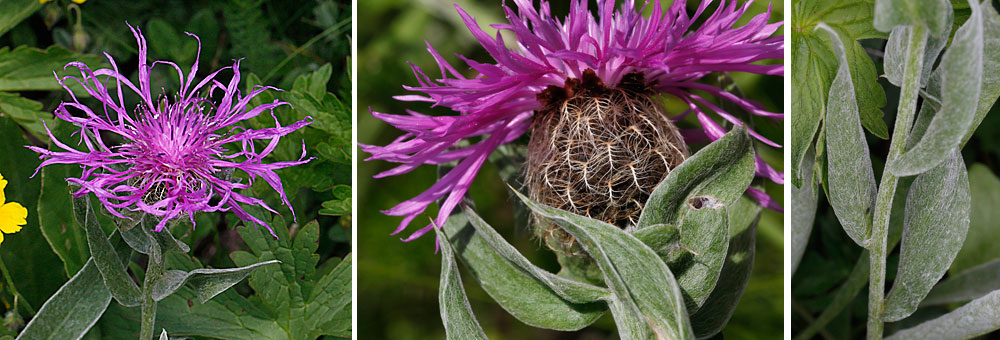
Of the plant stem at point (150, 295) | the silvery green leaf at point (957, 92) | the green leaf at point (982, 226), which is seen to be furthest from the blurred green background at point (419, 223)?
the silvery green leaf at point (957, 92)

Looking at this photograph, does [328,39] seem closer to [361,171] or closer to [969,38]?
[361,171]

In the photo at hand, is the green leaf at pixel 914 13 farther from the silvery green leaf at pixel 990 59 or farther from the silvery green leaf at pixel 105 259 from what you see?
the silvery green leaf at pixel 105 259

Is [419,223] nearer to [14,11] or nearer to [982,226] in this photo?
[14,11]

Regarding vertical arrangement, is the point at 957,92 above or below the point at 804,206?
above

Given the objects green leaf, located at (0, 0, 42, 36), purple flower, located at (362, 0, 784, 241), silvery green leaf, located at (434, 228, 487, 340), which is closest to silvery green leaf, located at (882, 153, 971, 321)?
purple flower, located at (362, 0, 784, 241)

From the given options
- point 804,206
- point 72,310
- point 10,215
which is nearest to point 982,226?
point 804,206

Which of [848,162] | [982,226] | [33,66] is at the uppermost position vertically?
[33,66]

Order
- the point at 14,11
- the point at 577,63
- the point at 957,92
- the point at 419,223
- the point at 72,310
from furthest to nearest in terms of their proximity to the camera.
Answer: the point at 419,223 → the point at 14,11 → the point at 72,310 → the point at 577,63 → the point at 957,92
